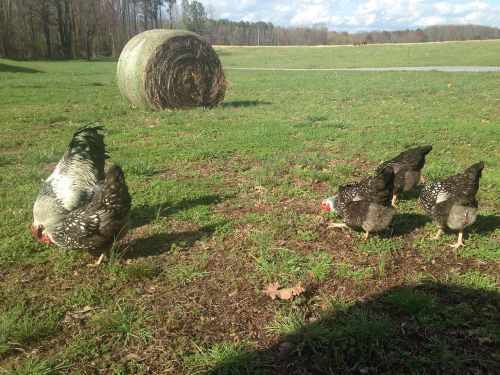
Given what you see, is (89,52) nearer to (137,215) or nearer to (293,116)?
(293,116)

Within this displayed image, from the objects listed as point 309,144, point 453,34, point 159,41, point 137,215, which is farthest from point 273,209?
point 453,34

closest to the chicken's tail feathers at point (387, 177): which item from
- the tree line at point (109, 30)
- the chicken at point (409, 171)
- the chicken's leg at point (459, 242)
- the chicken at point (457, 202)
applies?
the chicken at point (457, 202)

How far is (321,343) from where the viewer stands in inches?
117

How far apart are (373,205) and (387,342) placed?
5.72 feet

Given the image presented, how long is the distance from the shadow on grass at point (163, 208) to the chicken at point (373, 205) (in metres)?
1.89

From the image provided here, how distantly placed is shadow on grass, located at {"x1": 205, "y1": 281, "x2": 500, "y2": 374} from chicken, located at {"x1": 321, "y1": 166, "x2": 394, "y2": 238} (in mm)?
1080

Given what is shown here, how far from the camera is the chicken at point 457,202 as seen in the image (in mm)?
4160

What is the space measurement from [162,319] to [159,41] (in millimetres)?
10722

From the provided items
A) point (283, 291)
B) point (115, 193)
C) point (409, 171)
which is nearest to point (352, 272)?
point (283, 291)

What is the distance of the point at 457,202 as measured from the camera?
167 inches

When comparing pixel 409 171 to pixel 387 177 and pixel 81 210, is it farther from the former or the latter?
pixel 81 210

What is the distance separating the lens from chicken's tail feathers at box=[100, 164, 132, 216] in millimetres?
3877

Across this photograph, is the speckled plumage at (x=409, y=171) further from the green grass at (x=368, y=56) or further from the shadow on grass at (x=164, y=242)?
the green grass at (x=368, y=56)

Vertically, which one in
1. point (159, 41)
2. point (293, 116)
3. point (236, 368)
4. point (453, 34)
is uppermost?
point (453, 34)
